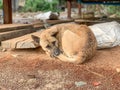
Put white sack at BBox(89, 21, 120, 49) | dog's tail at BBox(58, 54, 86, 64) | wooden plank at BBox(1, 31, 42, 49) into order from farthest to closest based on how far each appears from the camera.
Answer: white sack at BBox(89, 21, 120, 49) < wooden plank at BBox(1, 31, 42, 49) < dog's tail at BBox(58, 54, 86, 64)

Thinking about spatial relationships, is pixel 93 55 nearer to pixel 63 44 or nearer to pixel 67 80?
pixel 63 44

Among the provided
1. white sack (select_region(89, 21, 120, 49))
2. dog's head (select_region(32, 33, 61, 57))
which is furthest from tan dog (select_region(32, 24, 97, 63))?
white sack (select_region(89, 21, 120, 49))

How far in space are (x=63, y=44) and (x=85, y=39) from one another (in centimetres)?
35

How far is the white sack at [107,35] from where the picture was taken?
5.27 meters

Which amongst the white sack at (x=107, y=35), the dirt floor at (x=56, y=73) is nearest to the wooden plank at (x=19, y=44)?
the dirt floor at (x=56, y=73)

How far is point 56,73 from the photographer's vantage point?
12.9 feet

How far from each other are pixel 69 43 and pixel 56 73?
2.08ft

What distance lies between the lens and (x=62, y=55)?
4418 mm

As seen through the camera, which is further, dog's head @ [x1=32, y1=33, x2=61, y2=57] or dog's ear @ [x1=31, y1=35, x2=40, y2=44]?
dog's ear @ [x1=31, y1=35, x2=40, y2=44]

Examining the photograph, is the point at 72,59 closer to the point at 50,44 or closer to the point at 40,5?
the point at 50,44

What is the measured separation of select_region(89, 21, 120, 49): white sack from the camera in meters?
5.27

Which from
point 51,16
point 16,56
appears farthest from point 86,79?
point 51,16

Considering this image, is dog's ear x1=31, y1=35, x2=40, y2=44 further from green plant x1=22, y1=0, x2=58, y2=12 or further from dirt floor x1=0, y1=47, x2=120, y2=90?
green plant x1=22, y1=0, x2=58, y2=12

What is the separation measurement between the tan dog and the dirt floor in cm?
11
